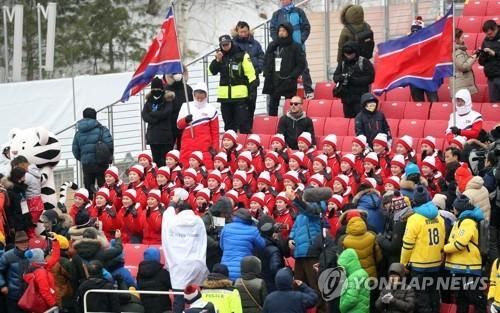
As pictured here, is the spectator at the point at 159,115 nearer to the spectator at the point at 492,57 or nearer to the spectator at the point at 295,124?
the spectator at the point at 295,124

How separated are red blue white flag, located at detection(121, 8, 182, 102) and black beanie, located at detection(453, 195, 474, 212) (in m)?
6.94

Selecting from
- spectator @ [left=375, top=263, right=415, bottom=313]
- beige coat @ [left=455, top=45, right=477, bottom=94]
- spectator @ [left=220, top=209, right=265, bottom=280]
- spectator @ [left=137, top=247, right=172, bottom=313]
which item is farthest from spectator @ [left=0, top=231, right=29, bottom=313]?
beige coat @ [left=455, top=45, right=477, bottom=94]

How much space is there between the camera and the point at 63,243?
20766 millimetres

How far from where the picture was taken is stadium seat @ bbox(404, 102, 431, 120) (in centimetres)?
2578

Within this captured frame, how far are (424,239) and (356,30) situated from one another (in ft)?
24.0

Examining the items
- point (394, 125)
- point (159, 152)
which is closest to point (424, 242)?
point (394, 125)

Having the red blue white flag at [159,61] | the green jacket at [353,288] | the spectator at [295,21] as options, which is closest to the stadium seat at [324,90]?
the spectator at [295,21]

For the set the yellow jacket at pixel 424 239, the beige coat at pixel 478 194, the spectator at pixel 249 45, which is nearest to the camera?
the yellow jacket at pixel 424 239

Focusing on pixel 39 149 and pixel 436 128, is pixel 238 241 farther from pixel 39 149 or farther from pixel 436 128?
pixel 436 128

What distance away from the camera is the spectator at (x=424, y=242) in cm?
1958

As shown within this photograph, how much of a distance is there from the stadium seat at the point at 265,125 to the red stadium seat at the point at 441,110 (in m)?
2.48

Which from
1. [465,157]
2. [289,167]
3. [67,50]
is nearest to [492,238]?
[465,157]

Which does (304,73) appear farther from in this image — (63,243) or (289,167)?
(63,243)

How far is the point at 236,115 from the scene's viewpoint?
26250mm
